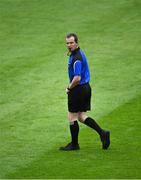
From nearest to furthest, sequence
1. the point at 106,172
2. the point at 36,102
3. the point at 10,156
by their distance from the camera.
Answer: the point at 106,172
the point at 10,156
the point at 36,102

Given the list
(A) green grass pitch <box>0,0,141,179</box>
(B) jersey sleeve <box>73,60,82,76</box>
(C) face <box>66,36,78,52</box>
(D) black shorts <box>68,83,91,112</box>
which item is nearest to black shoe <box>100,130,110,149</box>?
(A) green grass pitch <box>0,0,141,179</box>

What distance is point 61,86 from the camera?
55.9 ft

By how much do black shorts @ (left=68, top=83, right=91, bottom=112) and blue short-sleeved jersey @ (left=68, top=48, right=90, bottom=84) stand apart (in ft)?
0.40

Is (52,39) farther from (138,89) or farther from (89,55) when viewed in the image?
(138,89)

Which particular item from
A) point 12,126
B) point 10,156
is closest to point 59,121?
point 12,126

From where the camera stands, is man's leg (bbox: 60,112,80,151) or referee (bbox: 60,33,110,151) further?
man's leg (bbox: 60,112,80,151)

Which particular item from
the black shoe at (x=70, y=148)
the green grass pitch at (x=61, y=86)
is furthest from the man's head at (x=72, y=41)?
the green grass pitch at (x=61, y=86)

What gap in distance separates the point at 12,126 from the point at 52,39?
632 centimetres

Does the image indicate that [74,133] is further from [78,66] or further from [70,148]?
[78,66]

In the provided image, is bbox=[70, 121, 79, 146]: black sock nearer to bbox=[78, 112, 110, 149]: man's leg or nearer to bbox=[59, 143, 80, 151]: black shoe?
bbox=[59, 143, 80, 151]: black shoe

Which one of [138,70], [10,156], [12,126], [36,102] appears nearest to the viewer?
[10,156]

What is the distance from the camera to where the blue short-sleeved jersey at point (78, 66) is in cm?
1277

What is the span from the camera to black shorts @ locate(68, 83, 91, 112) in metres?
12.9

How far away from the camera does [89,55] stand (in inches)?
756
